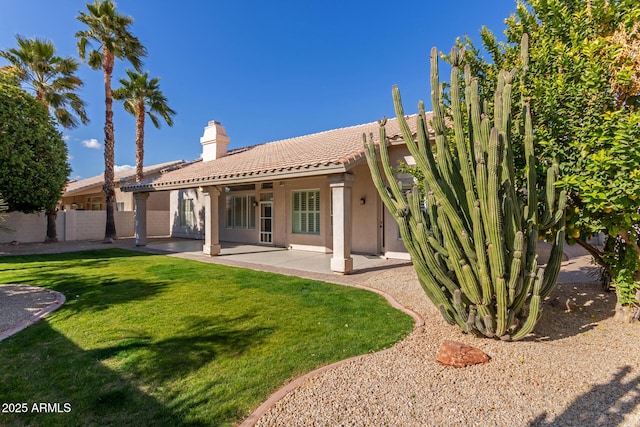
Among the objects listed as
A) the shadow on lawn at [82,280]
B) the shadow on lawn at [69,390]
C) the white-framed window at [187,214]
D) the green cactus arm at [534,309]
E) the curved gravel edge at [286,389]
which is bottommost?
the shadow on lawn at [69,390]

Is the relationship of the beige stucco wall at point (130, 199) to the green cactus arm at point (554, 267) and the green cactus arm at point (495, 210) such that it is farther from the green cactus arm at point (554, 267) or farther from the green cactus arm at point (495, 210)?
the green cactus arm at point (554, 267)

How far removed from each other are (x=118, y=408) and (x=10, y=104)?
19161mm

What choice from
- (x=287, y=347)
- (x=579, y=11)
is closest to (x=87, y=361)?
(x=287, y=347)

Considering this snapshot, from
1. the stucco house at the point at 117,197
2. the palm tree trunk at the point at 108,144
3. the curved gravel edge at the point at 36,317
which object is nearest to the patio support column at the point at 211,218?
the curved gravel edge at the point at 36,317

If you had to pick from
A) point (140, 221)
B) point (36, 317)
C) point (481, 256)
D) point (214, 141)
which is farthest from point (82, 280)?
point (214, 141)

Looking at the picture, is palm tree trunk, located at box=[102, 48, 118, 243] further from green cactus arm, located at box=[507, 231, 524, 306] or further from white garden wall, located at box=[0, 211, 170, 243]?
green cactus arm, located at box=[507, 231, 524, 306]

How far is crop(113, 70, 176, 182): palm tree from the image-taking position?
22.3 m

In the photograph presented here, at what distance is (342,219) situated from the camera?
375 inches

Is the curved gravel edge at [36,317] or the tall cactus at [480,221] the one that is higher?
the tall cactus at [480,221]

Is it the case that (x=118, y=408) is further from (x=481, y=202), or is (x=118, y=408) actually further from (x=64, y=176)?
(x=64, y=176)

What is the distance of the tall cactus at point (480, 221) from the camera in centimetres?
405

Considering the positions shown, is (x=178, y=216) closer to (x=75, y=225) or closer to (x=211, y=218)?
(x=75, y=225)

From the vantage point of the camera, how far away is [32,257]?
14.0m

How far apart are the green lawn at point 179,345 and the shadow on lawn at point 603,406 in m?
2.20
